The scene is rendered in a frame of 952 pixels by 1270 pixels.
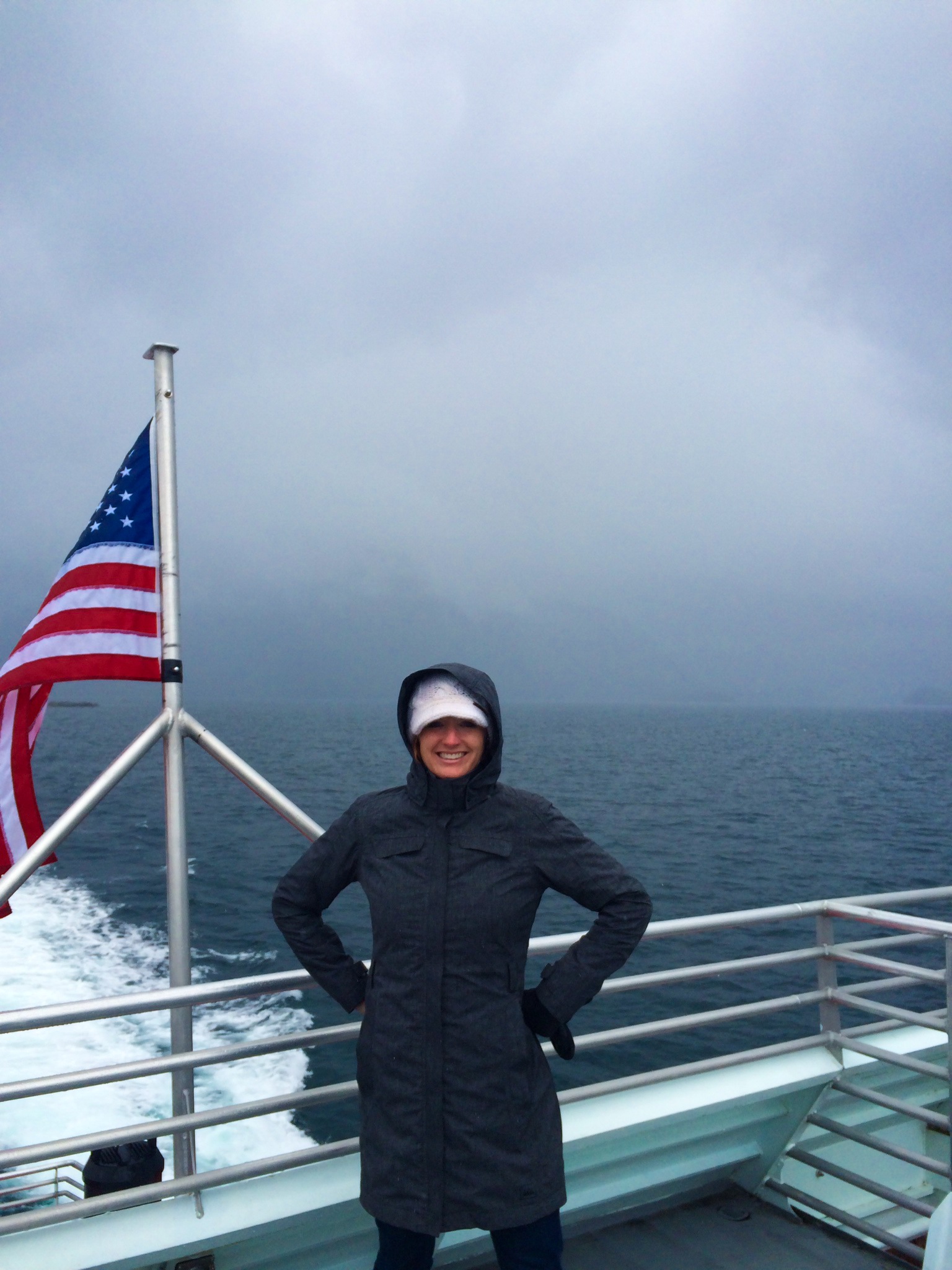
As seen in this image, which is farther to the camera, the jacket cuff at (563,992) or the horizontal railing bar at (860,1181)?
the horizontal railing bar at (860,1181)

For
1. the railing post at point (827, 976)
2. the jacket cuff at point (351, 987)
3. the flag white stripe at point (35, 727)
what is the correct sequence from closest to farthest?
the jacket cuff at point (351, 987) < the flag white stripe at point (35, 727) < the railing post at point (827, 976)

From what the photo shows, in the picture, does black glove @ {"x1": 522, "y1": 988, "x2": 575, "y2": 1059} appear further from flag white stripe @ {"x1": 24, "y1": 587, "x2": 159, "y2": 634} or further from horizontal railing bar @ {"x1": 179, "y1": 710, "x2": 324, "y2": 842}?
flag white stripe @ {"x1": 24, "y1": 587, "x2": 159, "y2": 634}

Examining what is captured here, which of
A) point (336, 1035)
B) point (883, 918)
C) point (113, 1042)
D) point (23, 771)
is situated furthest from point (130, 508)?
point (113, 1042)

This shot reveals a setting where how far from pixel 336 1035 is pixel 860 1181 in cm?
185

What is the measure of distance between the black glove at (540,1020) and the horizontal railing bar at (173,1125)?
1.90 feet

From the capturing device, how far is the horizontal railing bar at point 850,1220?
2.87m

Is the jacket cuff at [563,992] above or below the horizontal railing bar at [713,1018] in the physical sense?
above

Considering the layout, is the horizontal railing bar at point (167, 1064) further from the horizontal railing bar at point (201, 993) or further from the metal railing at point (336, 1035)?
the horizontal railing bar at point (201, 993)

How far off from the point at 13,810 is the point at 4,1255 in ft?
3.97

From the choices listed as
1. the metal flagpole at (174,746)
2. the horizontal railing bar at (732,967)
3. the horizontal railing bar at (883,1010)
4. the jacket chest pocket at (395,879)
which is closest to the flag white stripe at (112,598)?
the metal flagpole at (174,746)

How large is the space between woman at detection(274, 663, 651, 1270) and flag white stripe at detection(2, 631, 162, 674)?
115cm

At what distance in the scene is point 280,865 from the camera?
20469mm

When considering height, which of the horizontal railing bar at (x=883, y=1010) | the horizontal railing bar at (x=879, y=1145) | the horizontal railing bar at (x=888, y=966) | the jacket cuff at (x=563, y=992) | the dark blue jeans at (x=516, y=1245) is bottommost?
the horizontal railing bar at (x=879, y=1145)

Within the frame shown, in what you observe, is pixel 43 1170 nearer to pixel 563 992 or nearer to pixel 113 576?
pixel 113 576
